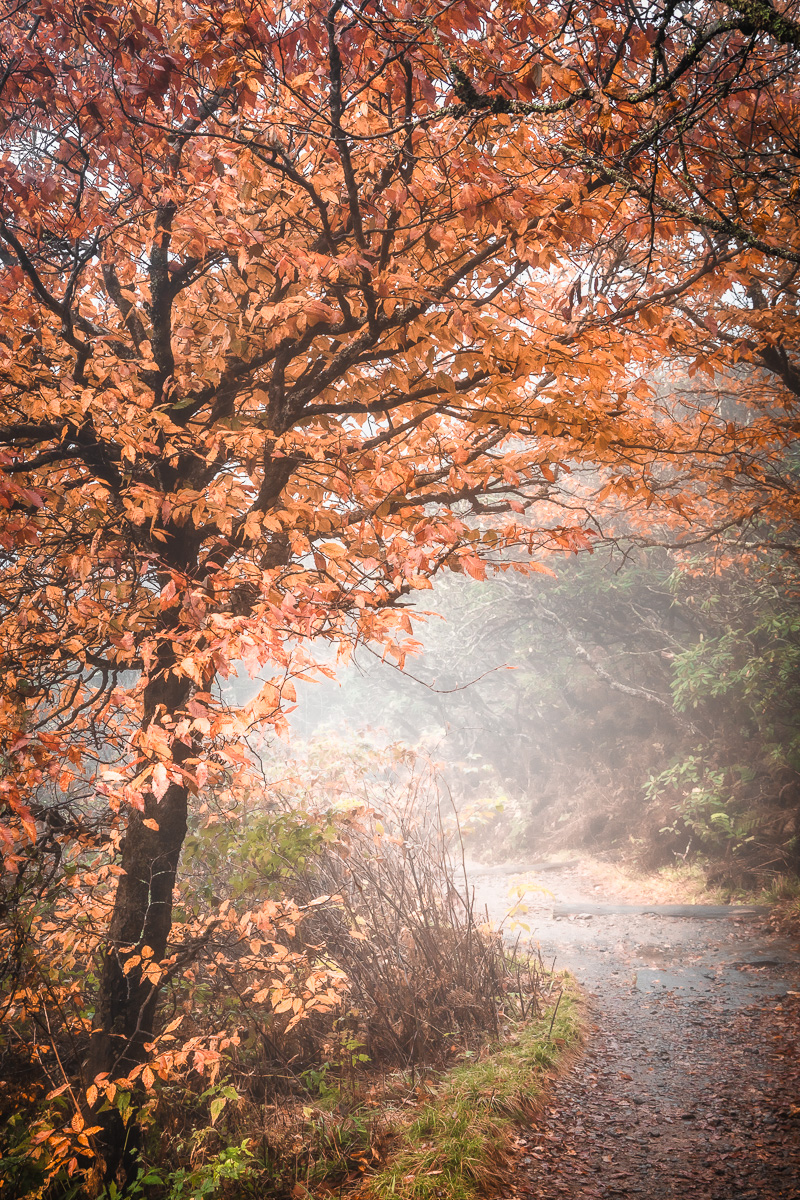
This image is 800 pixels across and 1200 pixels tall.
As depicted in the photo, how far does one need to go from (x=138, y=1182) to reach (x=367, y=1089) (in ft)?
5.33

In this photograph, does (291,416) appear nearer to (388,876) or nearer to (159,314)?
(159,314)

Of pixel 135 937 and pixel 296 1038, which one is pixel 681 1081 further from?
pixel 135 937

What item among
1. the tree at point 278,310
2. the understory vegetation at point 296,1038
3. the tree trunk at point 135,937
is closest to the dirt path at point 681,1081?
the understory vegetation at point 296,1038

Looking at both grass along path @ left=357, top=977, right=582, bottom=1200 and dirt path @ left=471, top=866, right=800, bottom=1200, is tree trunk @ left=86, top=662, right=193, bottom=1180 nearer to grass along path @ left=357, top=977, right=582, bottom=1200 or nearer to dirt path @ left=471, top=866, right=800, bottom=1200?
grass along path @ left=357, top=977, right=582, bottom=1200

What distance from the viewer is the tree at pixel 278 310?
276cm

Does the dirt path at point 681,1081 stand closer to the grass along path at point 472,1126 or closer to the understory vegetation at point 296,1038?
the grass along path at point 472,1126

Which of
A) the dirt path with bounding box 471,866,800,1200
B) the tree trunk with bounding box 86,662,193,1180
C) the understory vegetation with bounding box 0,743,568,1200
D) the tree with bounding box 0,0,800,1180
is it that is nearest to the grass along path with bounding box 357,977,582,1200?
the understory vegetation with bounding box 0,743,568,1200

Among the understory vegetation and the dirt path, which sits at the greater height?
the understory vegetation

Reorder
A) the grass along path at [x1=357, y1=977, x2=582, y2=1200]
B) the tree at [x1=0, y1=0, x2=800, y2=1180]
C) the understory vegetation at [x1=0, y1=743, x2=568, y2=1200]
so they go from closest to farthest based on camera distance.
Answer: the tree at [x1=0, y1=0, x2=800, y2=1180] < the grass along path at [x1=357, y1=977, x2=582, y2=1200] < the understory vegetation at [x1=0, y1=743, x2=568, y2=1200]

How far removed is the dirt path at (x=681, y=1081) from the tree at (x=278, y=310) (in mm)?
2917

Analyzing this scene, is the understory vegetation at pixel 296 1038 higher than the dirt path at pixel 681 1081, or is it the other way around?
the understory vegetation at pixel 296 1038

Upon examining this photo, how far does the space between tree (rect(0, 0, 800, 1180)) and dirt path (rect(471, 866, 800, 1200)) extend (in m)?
2.92

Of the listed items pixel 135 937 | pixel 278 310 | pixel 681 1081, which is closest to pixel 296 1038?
pixel 135 937

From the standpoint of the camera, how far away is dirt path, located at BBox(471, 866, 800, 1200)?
131 inches
